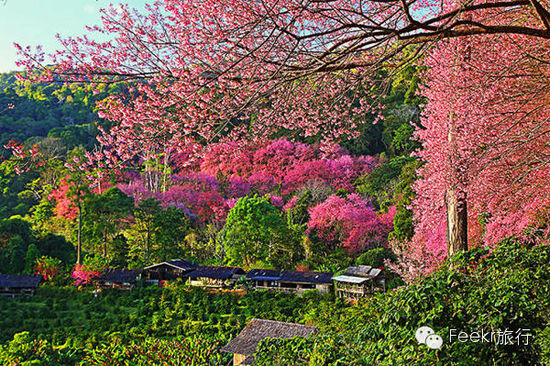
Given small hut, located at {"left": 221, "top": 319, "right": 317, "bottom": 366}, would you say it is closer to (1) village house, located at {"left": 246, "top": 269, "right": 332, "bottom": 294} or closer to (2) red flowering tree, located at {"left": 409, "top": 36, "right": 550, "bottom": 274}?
(2) red flowering tree, located at {"left": 409, "top": 36, "right": 550, "bottom": 274}

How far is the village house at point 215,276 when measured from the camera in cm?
1994

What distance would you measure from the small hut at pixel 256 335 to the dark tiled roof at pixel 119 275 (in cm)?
1032

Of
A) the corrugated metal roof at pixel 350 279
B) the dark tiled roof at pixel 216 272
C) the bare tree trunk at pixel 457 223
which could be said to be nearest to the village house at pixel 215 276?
the dark tiled roof at pixel 216 272

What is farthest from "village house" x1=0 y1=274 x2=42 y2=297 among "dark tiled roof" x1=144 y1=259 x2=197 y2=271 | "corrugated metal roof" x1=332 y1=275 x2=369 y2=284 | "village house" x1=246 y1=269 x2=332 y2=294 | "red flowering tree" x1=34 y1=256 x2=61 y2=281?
"corrugated metal roof" x1=332 y1=275 x2=369 y2=284

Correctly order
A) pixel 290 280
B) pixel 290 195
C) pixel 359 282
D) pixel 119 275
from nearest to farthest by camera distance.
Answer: pixel 359 282, pixel 290 280, pixel 119 275, pixel 290 195

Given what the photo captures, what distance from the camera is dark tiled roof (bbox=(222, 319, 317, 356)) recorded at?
36.1ft

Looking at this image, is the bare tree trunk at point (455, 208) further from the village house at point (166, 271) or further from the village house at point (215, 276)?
the village house at point (166, 271)

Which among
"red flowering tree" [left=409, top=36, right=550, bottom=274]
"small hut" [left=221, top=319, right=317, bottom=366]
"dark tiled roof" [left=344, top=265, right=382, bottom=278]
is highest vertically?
"red flowering tree" [left=409, top=36, right=550, bottom=274]

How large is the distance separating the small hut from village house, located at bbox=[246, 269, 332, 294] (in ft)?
21.5

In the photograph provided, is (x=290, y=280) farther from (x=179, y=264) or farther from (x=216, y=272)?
(x=179, y=264)

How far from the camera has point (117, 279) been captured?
20.0 meters

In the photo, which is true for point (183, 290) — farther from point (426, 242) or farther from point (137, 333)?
point (426, 242)

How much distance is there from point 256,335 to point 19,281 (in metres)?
13.9

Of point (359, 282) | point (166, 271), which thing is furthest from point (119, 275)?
point (359, 282)
